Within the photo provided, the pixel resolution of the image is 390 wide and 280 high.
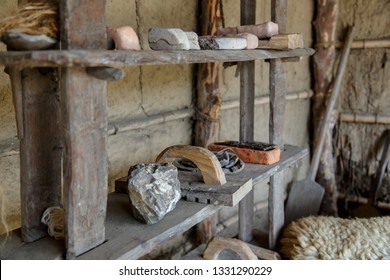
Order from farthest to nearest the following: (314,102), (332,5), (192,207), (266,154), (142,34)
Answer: (314,102) < (332,5) < (142,34) < (266,154) < (192,207)

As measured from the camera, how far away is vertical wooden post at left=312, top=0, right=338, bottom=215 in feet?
9.97

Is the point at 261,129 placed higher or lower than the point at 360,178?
higher

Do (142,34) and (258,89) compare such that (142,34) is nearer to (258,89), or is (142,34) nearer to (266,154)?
(266,154)

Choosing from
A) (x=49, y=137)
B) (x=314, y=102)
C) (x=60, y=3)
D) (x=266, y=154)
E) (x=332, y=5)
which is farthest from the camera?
(x=314, y=102)

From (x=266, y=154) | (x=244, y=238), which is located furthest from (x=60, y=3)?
(x=244, y=238)

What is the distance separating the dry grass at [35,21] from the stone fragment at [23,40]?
12 mm

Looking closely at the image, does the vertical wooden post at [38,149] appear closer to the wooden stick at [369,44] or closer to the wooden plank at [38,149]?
the wooden plank at [38,149]

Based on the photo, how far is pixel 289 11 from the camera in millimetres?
2859

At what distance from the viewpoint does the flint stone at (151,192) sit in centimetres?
117

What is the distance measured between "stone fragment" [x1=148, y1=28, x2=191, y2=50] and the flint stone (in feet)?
1.04

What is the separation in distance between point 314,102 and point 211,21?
1.35 m

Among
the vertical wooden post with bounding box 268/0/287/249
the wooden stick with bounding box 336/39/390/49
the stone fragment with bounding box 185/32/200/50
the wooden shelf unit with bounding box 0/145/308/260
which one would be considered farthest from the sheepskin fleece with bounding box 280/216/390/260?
the wooden stick with bounding box 336/39/390/49

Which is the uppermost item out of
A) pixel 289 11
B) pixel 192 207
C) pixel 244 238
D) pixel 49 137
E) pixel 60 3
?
pixel 289 11

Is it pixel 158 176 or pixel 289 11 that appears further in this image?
pixel 289 11
